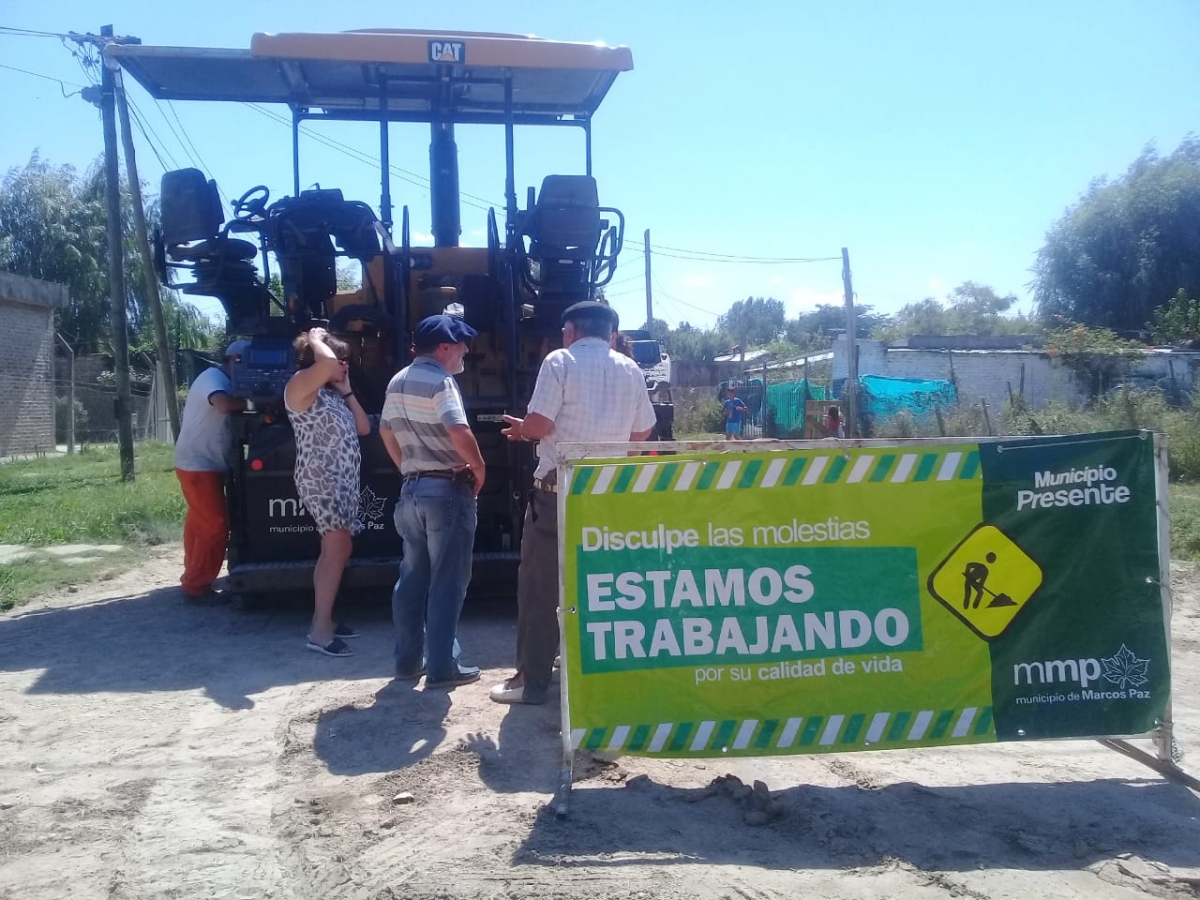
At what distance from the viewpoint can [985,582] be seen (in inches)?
153

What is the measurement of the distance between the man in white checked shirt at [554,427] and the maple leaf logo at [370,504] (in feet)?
6.44

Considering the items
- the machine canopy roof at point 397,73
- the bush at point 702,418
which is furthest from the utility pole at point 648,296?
the machine canopy roof at point 397,73

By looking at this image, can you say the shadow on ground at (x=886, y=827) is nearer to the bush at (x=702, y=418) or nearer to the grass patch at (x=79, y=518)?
the grass patch at (x=79, y=518)

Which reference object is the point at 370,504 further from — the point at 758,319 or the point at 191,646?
the point at 758,319

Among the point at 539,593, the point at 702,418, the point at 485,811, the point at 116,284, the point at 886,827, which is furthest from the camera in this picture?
the point at 702,418

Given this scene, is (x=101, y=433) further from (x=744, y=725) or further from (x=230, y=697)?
(x=744, y=725)

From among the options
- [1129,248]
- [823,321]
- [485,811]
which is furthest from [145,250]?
[823,321]

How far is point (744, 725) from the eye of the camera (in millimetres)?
3803

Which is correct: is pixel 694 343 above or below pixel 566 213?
above

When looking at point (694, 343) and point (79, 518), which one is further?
point (694, 343)

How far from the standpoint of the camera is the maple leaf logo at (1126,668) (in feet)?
12.8

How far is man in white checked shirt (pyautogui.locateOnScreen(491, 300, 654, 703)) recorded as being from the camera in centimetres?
468

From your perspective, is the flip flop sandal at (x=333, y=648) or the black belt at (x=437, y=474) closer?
the black belt at (x=437, y=474)

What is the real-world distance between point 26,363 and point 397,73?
2184 centimetres
